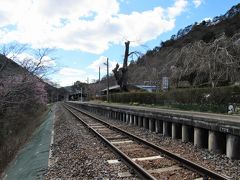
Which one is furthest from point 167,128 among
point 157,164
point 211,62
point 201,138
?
point 211,62

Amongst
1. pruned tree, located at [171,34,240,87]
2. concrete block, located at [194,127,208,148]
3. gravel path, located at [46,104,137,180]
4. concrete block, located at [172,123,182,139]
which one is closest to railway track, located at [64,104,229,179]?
gravel path, located at [46,104,137,180]

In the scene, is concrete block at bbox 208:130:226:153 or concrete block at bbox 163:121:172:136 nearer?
concrete block at bbox 208:130:226:153

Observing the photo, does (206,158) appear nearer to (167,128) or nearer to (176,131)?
(176,131)

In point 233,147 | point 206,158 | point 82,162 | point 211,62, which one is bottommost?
point 82,162

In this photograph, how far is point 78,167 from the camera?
10.3 meters

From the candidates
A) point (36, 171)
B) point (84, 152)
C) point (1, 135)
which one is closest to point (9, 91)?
point (1, 135)

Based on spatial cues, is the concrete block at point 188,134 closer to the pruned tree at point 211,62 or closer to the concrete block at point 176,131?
the concrete block at point 176,131

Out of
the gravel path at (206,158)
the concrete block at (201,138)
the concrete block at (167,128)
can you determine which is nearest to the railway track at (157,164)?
the gravel path at (206,158)

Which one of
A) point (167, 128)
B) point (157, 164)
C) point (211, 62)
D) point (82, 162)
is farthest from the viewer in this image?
point (211, 62)

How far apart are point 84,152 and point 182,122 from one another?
→ 179 inches

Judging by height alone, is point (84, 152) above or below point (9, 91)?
below

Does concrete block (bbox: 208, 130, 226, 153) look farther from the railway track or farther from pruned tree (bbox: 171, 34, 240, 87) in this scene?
pruned tree (bbox: 171, 34, 240, 87)

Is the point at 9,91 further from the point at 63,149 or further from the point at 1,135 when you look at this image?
the point at 63,149

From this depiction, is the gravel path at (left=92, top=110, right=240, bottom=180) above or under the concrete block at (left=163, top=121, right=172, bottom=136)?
under
